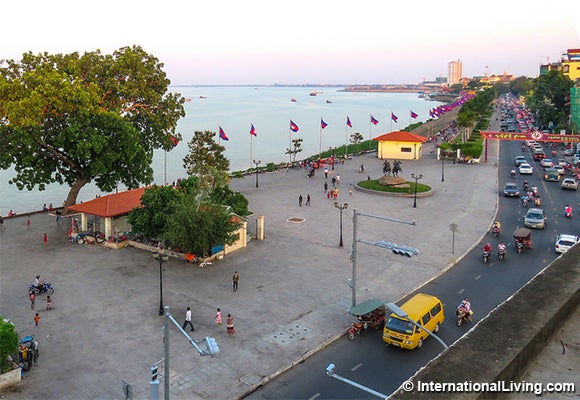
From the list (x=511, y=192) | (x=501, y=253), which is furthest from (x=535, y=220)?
(x=511, y=192)

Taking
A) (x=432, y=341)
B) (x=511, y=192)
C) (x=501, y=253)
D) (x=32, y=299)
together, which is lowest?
(x=432, y=341)

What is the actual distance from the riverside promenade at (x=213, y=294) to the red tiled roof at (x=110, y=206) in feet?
7.52

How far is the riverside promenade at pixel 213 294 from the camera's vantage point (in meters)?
17.3

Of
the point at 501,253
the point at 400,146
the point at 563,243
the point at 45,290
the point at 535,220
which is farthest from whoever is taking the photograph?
the point at 400,146

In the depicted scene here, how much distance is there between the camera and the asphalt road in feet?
54.4

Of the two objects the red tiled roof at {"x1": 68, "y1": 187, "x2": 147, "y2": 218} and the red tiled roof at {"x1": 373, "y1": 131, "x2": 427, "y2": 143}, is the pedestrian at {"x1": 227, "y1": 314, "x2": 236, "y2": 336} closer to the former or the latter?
the red tiled roof at {"x1": 68, "y1": 187, "x2": 147, "y2": 218}

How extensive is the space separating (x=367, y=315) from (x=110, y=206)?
63.8 ft

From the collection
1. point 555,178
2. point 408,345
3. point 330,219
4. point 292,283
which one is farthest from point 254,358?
point 555,178

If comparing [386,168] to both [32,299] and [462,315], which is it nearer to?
[462,315]

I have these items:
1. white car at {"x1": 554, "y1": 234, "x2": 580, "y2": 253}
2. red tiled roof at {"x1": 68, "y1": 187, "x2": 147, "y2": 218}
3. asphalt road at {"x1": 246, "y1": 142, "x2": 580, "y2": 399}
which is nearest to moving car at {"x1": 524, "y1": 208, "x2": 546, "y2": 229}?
asphalt road at {"x1": 246, "y1": 142, "x2": 580, "y2": 399}

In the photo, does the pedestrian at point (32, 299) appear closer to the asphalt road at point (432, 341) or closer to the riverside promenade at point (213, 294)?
the riverside promenade at point (213, 294)

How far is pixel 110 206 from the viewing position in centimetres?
3303

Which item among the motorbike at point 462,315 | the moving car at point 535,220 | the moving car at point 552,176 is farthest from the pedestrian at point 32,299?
the moving car at point 552,176

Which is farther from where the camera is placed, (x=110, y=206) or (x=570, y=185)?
(x=570, y=185)
